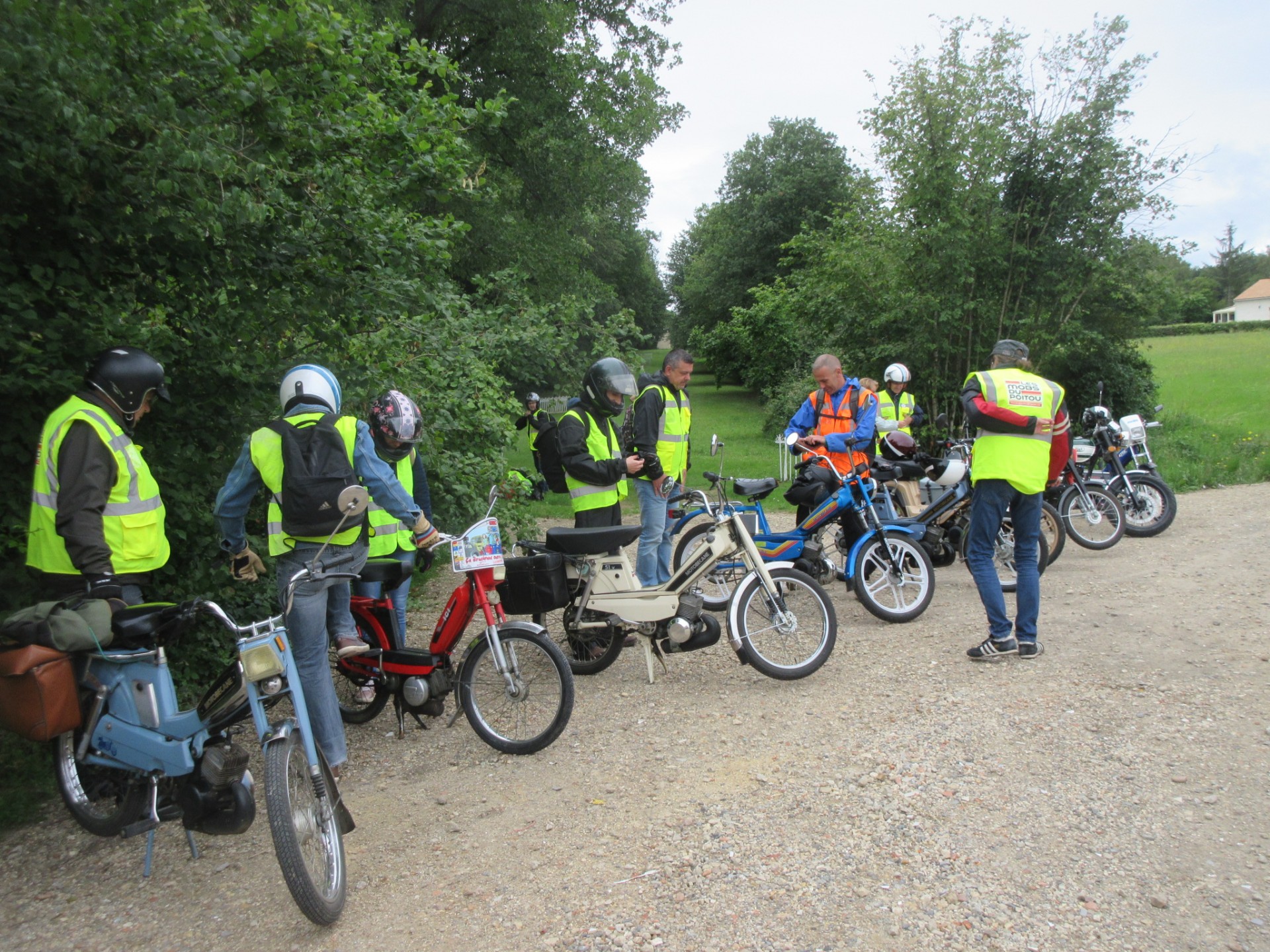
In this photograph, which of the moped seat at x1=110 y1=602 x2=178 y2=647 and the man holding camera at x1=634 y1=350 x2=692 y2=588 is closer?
the moped seat at x1=110 y1=602 x2=178 y2=647

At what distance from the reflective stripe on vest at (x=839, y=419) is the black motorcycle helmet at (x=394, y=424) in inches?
145

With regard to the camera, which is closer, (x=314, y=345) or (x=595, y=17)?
(x=314, y=345)

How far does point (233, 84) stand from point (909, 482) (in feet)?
21.0

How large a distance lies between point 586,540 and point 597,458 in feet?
2.55

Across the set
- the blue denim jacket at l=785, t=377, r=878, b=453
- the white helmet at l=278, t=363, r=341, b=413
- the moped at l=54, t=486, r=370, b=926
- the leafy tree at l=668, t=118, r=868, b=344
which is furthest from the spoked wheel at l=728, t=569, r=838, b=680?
the leafy tree at l=668, t=118, r=868, b=344

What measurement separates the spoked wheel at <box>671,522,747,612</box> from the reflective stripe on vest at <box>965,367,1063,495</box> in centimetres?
197

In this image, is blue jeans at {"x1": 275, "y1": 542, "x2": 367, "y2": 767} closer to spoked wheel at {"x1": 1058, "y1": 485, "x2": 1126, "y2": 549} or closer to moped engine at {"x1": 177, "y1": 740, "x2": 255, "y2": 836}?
moped engine at {"x1": 177, "y1": 740, "x2": 255, "y2": 836}

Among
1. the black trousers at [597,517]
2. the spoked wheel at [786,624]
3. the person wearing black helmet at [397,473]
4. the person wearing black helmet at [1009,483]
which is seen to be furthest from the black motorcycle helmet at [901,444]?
the person wearing black helmet at [397,473]

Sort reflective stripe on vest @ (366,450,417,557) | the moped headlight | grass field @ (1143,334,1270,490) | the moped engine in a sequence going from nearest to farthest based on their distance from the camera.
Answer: the moped headlight
the moped engine
reflective stripe on vest @ (366,450,417,557)
grass field @ (1143,334,1270,490)

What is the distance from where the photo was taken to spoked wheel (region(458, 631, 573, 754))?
14.2ft

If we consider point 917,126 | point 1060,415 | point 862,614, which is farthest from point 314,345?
point 917,126

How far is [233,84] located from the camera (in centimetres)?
384

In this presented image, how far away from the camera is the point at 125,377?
3.71 m

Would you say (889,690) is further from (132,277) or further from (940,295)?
(940,295)
